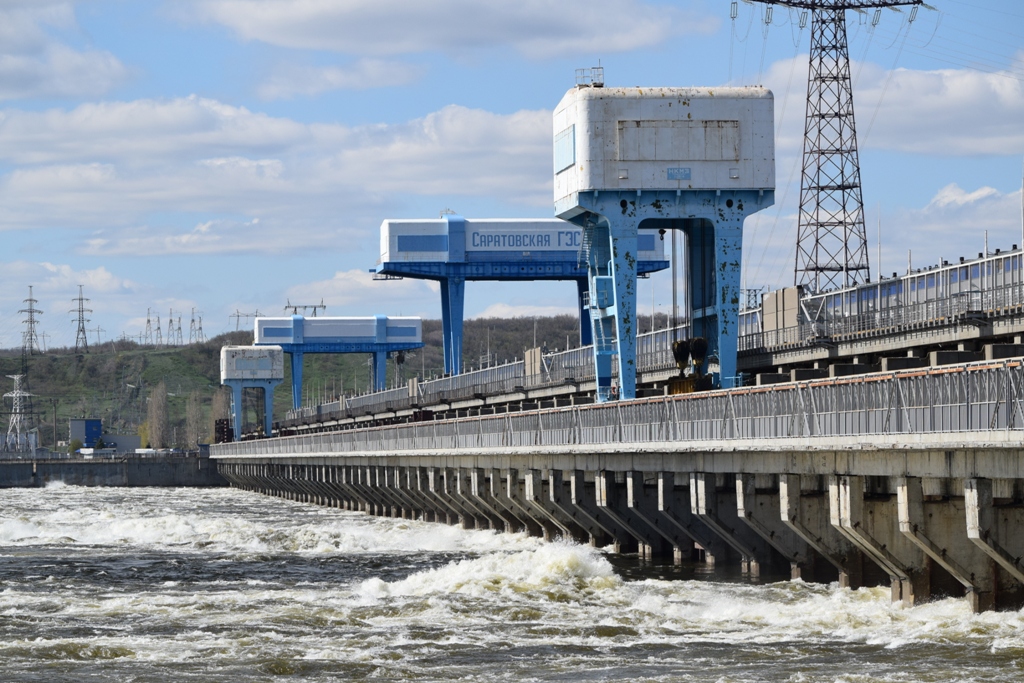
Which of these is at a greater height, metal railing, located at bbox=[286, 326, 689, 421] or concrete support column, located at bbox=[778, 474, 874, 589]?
metal railing, located at bbox=[286, 326, 689, 421]

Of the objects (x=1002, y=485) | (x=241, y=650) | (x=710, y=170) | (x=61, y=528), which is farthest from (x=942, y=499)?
(x=61, y=528)

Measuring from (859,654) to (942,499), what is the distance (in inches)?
126

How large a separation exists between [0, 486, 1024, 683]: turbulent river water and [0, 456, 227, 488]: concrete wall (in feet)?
289

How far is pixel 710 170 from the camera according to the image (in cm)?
4694

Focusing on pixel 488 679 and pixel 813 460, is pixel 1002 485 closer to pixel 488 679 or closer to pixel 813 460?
pixel 813 460

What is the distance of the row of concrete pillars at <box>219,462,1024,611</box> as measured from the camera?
77.3ft

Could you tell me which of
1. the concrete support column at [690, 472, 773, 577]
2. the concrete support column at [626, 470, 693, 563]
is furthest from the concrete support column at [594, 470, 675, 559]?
the concrete support column at [690, 472, 773, 577]

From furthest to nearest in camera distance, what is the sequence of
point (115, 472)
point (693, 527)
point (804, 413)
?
point (115, 472) < point (693, 527) < point (804, 413)

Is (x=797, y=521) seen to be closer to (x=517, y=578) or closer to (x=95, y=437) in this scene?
(x=517, y=578)

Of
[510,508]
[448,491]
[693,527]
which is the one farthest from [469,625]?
[448,491]

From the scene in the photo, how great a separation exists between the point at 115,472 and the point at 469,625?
10757 cm

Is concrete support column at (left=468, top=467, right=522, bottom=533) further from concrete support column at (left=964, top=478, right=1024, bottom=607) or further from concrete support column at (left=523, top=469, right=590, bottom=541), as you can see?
concrete support column at (left=964, top=478, right=1024, bottom=607)

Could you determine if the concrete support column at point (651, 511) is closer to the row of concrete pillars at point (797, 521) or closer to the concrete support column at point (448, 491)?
the row of concrete pillars at point (797, 521)

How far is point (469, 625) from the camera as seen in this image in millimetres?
26641
